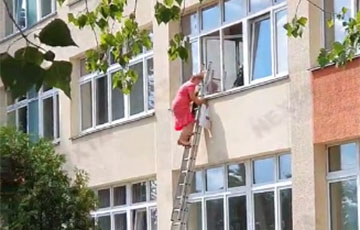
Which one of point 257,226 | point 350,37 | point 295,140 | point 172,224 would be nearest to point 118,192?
point 172,224

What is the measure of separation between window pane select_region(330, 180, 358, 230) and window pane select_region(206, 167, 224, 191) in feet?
7.95

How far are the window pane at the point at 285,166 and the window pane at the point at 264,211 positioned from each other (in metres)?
0.38

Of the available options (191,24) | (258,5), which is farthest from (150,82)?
(258,5)

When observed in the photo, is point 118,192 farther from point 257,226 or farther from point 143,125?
point 257,226

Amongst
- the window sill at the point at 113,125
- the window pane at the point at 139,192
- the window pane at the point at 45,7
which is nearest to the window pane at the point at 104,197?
the window pane at the point at 139,192

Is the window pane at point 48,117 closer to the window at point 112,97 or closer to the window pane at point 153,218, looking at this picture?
the window at point 112,97

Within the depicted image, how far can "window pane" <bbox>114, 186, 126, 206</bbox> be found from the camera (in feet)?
60.8

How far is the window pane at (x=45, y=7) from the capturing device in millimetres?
20920

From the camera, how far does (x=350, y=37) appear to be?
790 cm

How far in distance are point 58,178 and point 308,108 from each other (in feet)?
14.6

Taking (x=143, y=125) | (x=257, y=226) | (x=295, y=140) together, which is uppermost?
(x=143, y=125)

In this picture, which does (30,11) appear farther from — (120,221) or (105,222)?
(120,221)

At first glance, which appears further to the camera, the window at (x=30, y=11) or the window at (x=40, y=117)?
the window at (x=30, y=11)

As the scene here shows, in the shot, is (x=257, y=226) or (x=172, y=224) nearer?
(x=257, y=226)
